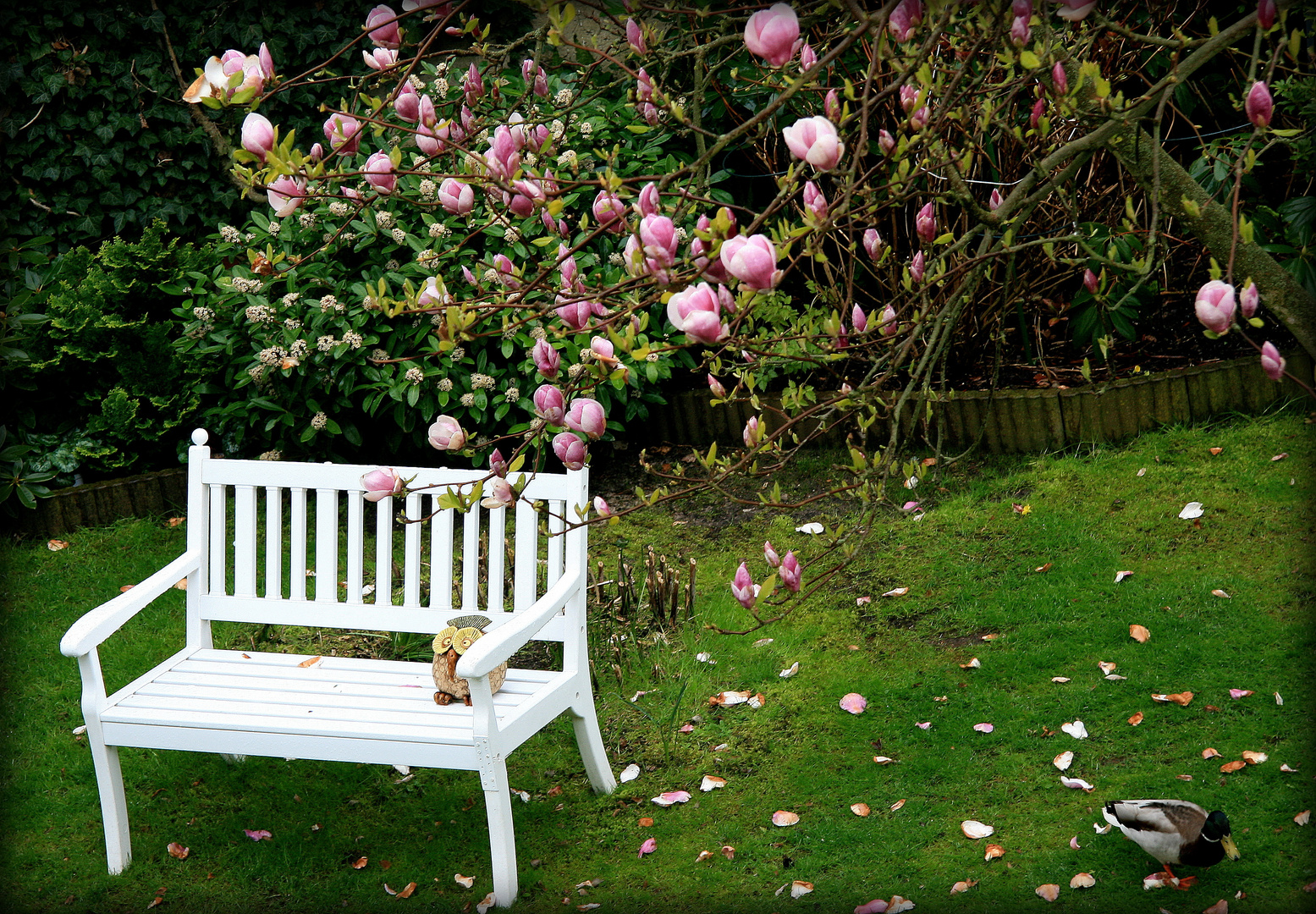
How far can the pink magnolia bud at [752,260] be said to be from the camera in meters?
1.14

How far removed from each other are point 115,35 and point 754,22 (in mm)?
4911

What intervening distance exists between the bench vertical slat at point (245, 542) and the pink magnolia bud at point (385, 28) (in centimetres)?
178

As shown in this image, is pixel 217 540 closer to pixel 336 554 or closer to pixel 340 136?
pixel 336 554

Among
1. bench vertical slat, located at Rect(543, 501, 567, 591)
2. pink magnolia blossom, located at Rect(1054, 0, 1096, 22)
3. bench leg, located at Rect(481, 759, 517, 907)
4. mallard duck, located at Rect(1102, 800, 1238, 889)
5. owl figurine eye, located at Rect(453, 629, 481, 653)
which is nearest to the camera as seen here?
pink magnolia blossom, located at Rect(1054, 0, 1096, 22)

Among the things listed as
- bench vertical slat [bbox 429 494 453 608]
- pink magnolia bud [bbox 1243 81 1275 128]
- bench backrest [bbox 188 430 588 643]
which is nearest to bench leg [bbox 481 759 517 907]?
bench backrest [bbox 188 430 588 643]

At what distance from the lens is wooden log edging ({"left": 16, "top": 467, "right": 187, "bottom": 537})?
4496 millimetres

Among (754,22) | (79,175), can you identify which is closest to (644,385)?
(79,175)

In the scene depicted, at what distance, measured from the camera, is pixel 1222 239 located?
171cm

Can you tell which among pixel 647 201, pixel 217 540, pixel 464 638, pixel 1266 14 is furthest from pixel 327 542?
pixel 1266 14

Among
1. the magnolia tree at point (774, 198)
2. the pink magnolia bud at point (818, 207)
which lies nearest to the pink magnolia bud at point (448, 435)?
the magnolia tree at point (774, 198)

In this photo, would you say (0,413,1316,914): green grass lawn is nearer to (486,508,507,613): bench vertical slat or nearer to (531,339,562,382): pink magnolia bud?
(486,508,507,613): bench vertical slat

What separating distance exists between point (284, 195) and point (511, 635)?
3.70 feet

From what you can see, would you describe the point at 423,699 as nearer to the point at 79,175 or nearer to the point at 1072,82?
the point at 1072,82

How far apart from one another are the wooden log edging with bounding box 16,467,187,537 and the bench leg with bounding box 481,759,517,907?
281 cm
